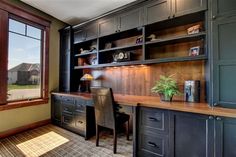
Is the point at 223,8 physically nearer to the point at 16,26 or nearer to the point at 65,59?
the point at 65,59

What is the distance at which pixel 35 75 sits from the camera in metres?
3.57

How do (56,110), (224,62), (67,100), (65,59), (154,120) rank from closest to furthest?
(224,62), (154,120), (67,100), (56,110), (65,59)

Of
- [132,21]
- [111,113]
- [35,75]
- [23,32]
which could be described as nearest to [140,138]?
[111,113]

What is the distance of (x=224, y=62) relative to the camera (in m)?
1.71

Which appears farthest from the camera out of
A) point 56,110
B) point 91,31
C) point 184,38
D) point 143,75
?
point 56,110

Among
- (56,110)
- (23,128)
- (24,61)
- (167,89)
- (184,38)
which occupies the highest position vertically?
(184,38)

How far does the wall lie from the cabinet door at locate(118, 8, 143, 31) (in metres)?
2.04

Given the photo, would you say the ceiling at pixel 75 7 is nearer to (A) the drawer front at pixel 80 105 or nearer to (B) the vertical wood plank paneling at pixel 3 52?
(B) the vertical wood plank paneling at pixel 3 52

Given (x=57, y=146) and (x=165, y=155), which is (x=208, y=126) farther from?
(x=57, y=146)

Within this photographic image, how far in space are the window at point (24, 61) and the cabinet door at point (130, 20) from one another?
85.1 inches

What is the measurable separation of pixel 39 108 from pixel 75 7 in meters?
2.56

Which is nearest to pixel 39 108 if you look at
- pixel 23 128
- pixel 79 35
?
pixel 23 128

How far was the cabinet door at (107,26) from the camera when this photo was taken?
298 centimetres

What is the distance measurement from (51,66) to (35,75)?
18.3 inches
